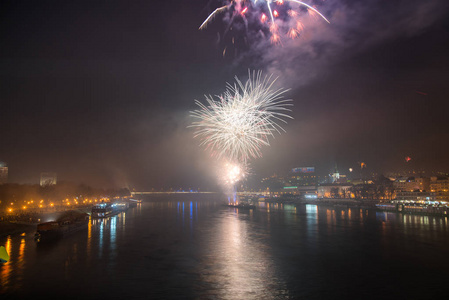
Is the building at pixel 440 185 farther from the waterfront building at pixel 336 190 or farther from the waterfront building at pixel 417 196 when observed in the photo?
the waterfront building at pixel 336 190

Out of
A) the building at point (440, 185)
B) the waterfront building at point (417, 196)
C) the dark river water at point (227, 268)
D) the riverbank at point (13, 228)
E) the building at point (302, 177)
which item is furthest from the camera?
the building at point (302, 177)

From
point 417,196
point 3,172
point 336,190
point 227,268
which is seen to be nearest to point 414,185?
point 336,190

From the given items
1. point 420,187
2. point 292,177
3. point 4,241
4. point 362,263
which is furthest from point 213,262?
point 292,177

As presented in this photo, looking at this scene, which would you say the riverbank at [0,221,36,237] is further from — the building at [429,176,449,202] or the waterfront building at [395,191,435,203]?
the building at [429,176,449,202]

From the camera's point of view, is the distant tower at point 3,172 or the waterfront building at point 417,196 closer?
the waterfront building at point 417,196

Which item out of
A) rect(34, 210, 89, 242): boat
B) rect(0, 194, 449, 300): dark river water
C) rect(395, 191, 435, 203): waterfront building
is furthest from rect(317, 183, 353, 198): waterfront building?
rect(34, 210, 89, 242): boat

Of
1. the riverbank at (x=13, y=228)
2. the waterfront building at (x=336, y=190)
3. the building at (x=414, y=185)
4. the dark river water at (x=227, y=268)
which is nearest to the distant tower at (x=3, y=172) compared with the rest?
the riverbank at (x=13, y=228)

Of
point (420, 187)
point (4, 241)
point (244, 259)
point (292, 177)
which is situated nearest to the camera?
point (244, 259)

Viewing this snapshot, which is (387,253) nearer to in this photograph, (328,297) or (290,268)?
(290,268)

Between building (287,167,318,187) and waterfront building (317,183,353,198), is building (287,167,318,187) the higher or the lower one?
the higher one

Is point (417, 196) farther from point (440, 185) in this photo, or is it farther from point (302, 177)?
point (302, 177)

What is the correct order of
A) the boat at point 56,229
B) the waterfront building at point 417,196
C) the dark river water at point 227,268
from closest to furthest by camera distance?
the dark river water at point 227,268 → the boat at point 56,229 → the waterfront building at point 417,196
